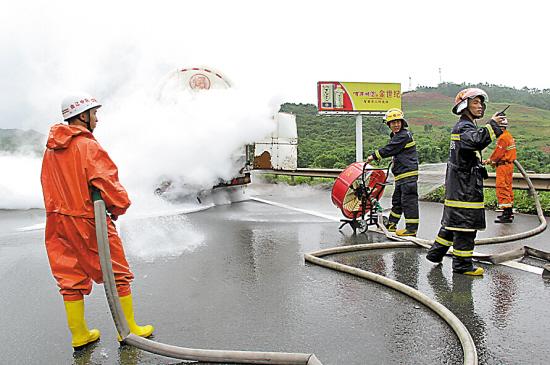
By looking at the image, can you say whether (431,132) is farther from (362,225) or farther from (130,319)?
(130,319)

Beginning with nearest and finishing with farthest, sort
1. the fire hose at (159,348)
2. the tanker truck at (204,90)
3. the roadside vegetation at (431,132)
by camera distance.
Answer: the fire hose at (159,348)
the tanker truck at (204,90)
the roadside vegetation at (431,132)

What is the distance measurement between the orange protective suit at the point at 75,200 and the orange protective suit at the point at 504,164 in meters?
6.97

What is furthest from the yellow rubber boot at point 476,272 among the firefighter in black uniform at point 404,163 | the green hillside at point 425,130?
the green hillside at point 425,130

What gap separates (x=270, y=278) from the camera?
4969 millimetres

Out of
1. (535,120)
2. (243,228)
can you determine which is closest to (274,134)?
(243,228)

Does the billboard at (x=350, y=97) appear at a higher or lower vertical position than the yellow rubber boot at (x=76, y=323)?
higher

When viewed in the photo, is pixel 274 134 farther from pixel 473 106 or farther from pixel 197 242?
pixel 473 106

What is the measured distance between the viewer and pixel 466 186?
4.84 meters

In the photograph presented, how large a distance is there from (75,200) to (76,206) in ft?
0.13

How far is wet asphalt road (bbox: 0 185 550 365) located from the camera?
321 cm

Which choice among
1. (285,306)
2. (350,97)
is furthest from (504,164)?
(350,97)

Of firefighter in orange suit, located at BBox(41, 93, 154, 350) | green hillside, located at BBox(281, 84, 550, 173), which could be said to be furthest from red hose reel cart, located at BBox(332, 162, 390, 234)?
green hillside, located at BBox(281, 84, 550, 173)

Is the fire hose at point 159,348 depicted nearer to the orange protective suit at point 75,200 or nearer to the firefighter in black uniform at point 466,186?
the orange protective suit at point 75,200

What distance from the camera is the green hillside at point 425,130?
75.3 feet
